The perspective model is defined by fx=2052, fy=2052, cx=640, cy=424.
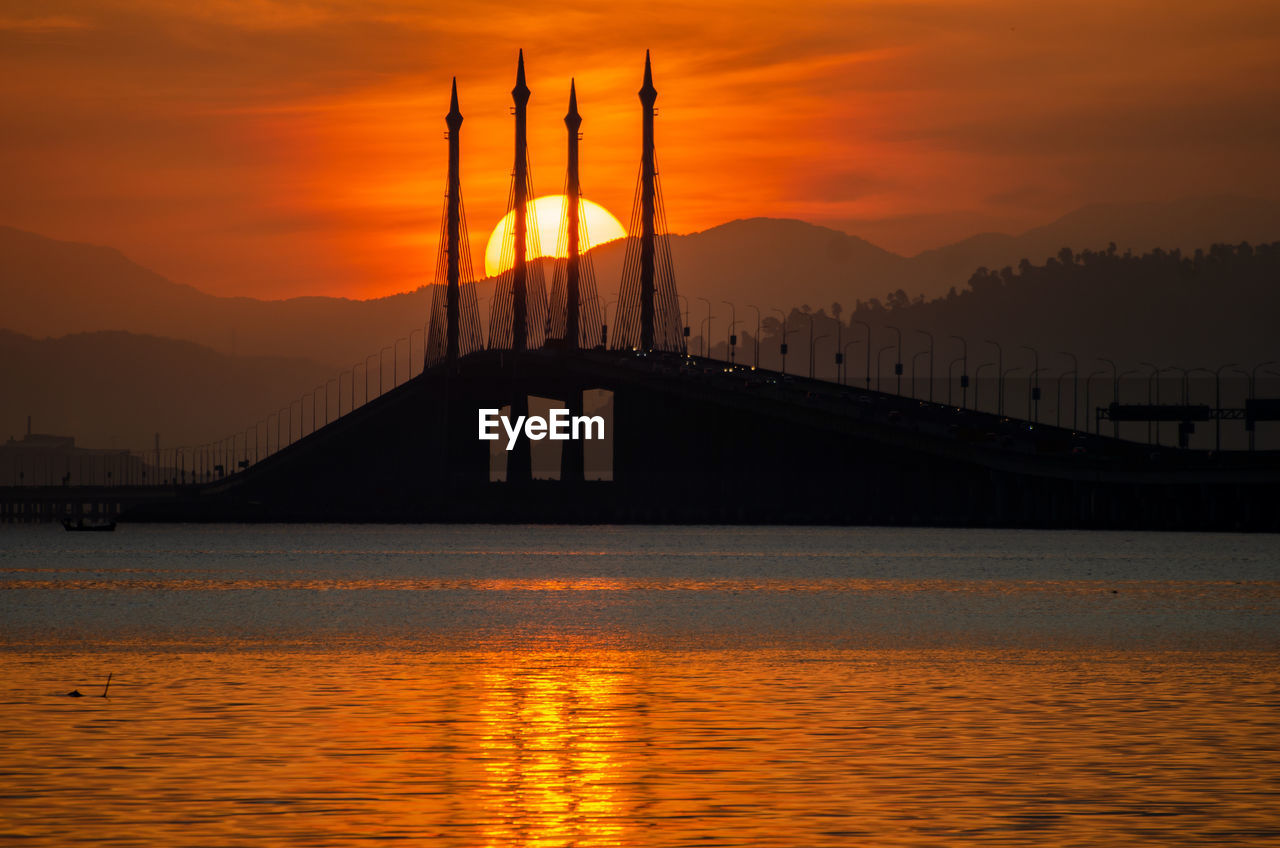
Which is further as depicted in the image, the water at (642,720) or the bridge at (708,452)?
the bridge at (708,452)

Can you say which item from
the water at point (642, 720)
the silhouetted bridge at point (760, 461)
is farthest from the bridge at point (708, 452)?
the water at point (642, 720)

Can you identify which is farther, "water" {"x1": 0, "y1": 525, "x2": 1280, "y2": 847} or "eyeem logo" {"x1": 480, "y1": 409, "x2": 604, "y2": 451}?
"eyeem logo" {"x1": 480, "y1": 409, "x2": 604, "y2": 451}

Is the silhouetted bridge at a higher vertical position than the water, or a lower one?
higher

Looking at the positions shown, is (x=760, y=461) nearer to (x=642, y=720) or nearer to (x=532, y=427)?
(x=532, y=427)

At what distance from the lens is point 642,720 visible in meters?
29.4

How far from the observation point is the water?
20000mm

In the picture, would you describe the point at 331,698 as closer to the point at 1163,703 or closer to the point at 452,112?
the point at 1163,703

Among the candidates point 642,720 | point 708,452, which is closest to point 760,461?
point 708,452

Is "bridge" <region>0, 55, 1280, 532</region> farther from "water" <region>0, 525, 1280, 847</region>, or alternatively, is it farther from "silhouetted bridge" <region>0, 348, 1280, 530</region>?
"water" <region>0, 525, 1280, 847</region>

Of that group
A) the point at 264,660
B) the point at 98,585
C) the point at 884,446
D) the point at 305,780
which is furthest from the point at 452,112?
the point at 305,780

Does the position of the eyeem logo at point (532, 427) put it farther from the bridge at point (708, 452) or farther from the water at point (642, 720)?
the water at point (642, 720)

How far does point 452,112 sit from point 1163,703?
17051cm

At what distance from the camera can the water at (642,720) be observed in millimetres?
20000

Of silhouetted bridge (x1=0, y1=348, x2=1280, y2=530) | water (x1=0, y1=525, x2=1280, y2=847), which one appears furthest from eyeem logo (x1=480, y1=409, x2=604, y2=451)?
water (x1=0, y1=525, x2=1280, y2=847)
